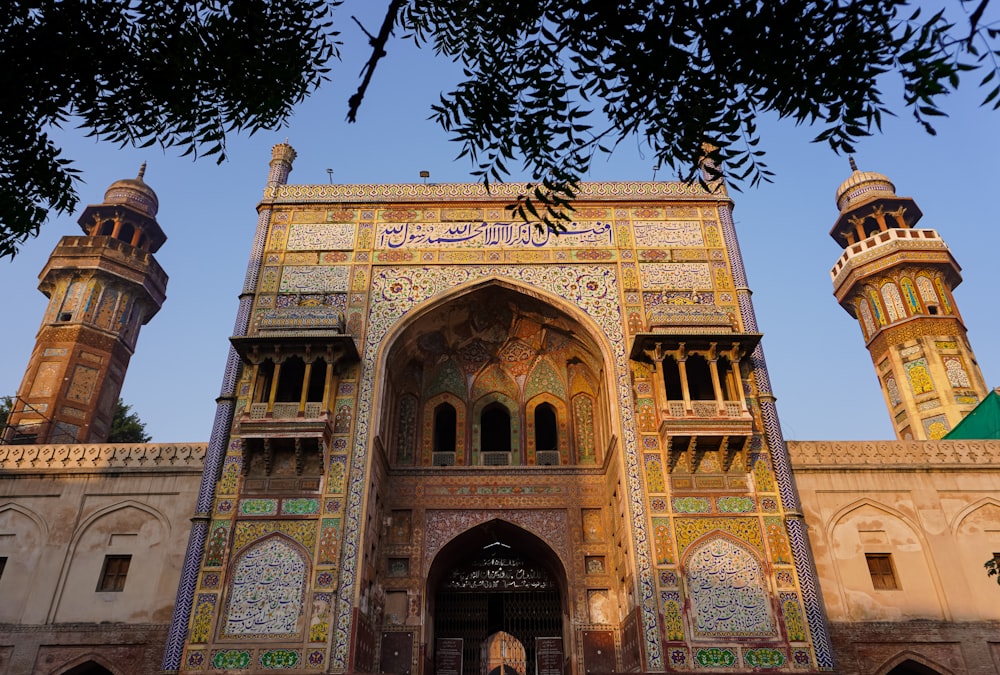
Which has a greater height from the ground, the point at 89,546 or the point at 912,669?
the point at 89,546

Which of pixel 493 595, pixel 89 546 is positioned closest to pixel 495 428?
pixel 493 595

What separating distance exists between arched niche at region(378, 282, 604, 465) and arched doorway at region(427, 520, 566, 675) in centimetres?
177

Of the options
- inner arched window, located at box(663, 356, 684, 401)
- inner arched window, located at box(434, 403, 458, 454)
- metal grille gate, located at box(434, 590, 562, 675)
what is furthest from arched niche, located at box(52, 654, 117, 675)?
inner arched window, located at box(663, 356, 684, 401)

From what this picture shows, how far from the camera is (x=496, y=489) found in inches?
613

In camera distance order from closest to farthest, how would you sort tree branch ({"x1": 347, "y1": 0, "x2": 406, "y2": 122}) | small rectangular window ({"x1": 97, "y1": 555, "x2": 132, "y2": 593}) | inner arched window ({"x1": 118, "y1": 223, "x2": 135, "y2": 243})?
tree branch ({"x1": 347, "y1": 0, "x2": 406, "y2": 122})
small rectangular window ({"x1": 97, "y1": 555, "x2": 132, "y2": 593})
inner arched window ({"x1": 118, "y1": 223, "x2": 135, "y2": 243})

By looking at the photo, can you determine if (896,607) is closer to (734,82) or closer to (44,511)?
(734,82)

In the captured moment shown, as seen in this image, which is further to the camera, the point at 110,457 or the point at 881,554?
the point at 110,457

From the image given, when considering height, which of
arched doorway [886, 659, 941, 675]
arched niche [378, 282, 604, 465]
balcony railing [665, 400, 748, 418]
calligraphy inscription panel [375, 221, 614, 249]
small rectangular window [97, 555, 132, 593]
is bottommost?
arched doorway [886, 659, 941, 675]

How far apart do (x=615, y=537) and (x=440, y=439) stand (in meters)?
4.43

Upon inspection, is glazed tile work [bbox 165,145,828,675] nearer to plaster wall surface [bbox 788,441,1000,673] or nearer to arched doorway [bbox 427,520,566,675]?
arched doorway [bbox 427,520,566,675]

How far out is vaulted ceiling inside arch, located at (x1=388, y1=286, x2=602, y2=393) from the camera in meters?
16.4

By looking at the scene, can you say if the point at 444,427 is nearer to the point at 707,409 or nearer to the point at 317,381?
the point at 317,381

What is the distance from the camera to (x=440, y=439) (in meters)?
16.9

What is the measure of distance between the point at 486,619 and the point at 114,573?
24.0 ft
